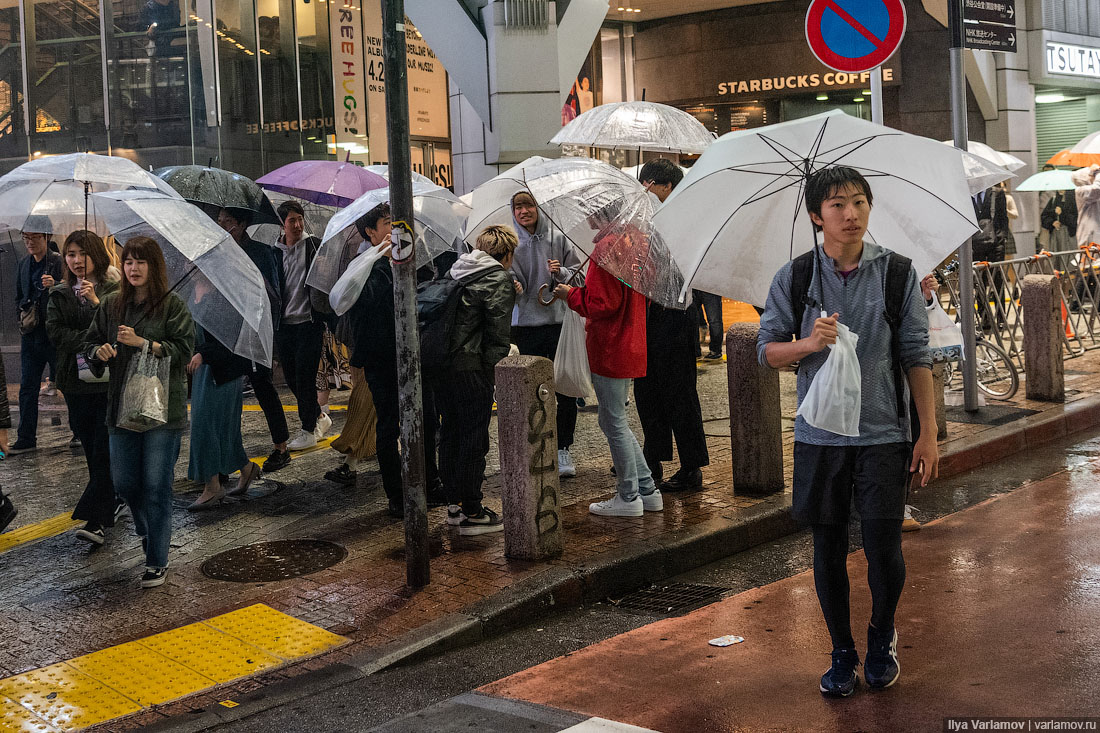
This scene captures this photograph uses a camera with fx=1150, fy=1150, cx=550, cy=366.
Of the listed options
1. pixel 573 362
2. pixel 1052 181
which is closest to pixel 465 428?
pixel 573 362

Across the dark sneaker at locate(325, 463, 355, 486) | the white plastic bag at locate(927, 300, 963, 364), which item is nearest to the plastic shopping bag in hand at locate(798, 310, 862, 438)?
the white plastic bag at locate(927, 300, 963, 364)

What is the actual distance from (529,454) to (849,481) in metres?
2.19

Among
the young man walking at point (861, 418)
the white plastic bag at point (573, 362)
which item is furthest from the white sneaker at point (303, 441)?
the young man walking at point (861, 418)

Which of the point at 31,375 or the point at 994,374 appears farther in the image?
the point at 994,374

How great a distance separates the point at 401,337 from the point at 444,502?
79.8 inches

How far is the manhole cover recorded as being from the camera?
628 centimetres

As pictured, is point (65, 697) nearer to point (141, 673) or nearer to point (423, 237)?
point (141, 673)

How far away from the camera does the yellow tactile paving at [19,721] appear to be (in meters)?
4.40

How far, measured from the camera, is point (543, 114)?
13.0m

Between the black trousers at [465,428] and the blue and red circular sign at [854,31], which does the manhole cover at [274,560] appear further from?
the blue and red circular sign at [854,31]

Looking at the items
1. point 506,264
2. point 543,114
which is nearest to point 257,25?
point 543,114

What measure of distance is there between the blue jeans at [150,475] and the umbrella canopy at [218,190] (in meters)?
2.29

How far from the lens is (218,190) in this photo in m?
8.03

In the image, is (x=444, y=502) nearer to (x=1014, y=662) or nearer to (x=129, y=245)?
(x=129, y=245)
